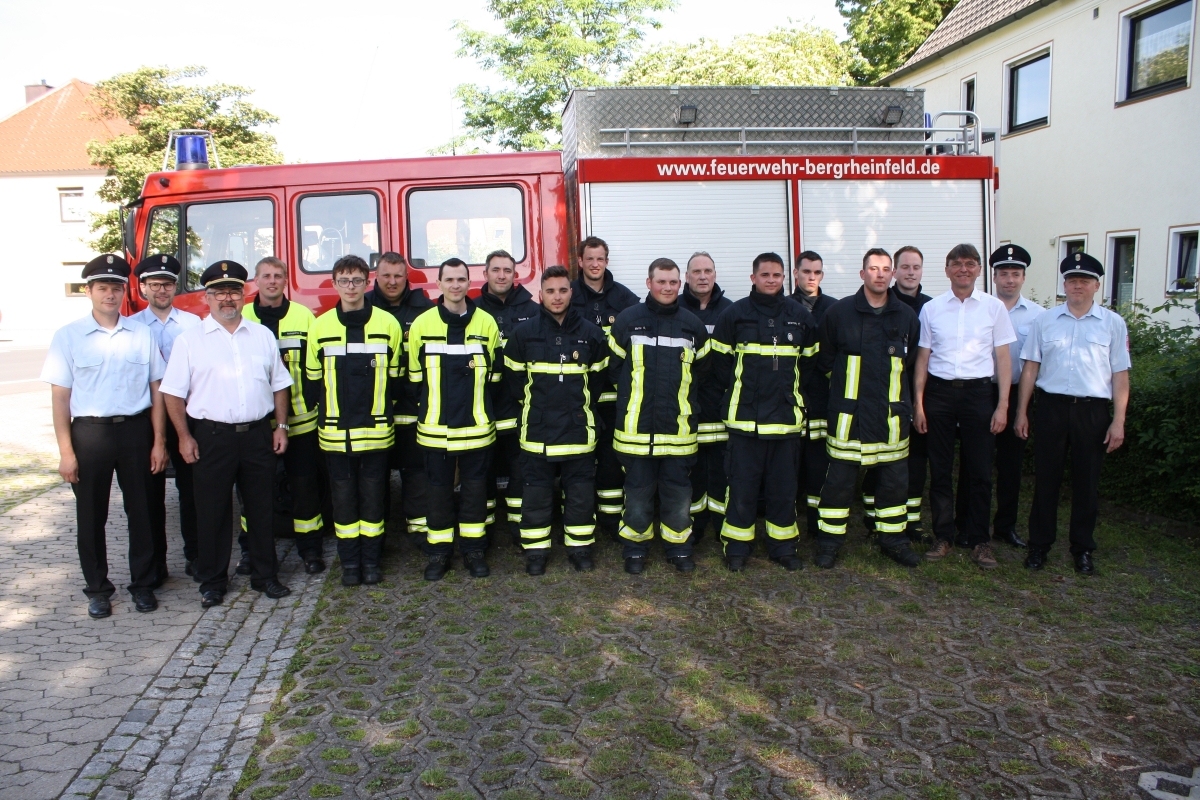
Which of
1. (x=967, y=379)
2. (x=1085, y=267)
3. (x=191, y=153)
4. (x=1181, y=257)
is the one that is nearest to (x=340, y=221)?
(x=191, y=153)

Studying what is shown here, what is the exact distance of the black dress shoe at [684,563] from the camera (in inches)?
195

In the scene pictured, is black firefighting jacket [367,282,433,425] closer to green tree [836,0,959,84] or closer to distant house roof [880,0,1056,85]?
distant house roof [880,0,1056,85]

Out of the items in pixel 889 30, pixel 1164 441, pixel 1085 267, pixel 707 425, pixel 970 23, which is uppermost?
pixel 889 30

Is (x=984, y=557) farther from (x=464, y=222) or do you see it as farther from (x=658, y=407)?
(x=464, y=222)

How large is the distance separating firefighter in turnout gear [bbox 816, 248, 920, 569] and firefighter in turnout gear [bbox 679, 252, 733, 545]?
0.64 meters

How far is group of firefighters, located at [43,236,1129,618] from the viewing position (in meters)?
4.54

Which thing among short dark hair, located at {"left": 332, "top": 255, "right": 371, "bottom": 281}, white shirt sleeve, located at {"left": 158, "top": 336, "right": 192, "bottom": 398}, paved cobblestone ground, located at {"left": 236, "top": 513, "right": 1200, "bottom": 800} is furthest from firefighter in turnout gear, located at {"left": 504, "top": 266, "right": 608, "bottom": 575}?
white shirt sleeve, located at {"left": 158, "top": 336, "right": 192, "bottom": 398}

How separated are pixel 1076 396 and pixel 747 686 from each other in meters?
2.65

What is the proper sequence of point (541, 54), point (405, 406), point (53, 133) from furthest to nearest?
point (53, 133)
point (541, 54)
point (405, 406)

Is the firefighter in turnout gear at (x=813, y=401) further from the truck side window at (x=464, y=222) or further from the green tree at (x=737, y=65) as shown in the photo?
the green tree at (x=737, y=65)

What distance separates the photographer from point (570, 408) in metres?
4.83

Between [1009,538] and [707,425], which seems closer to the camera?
[707,425]

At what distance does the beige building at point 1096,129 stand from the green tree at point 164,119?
16090mm

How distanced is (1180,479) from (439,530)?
4700 millimetres
